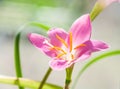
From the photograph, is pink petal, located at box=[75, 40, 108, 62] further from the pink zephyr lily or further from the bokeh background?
the bokeh background

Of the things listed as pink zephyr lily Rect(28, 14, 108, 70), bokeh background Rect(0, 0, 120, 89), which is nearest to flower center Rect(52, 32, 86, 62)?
pink zephyr lily Rect(28, 14, 108, 70)

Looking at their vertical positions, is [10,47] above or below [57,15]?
below

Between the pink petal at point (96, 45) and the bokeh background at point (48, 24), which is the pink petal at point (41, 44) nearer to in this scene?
the pink petal at point (96, 45)

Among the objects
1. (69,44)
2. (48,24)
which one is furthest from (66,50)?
(48,24)

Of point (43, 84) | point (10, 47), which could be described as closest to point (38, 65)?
point (10, 47)

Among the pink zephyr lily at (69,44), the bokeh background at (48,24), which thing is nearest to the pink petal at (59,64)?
the pink zephyr lily at (69,44)

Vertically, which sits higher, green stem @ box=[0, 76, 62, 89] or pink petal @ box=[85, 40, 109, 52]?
pink petal @ box=[85, 40, 109, 52]

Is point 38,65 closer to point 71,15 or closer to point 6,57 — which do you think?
point 6,57
